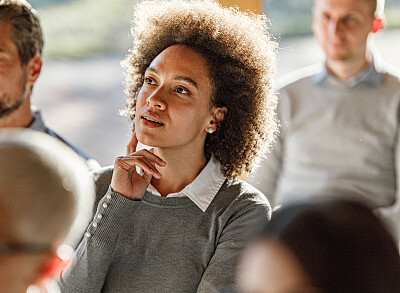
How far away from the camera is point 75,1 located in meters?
3.71

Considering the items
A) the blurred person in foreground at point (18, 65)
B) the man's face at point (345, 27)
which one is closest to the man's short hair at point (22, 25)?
the blurred person in foreground at point (18, 65)

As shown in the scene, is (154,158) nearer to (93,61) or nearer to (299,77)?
(299,77)

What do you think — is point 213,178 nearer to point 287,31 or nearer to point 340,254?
point 340,254

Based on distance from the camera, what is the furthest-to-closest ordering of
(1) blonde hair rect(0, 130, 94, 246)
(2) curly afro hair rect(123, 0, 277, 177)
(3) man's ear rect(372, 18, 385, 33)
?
(3) man's ear rect(372, 18, 385, 33)
(2) curly afro hair rect(123, 0, 277, 177)
(1) blonde hair rect(0, 130, 94, 246)

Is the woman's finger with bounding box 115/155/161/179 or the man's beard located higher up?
the woman's finger with bounding box 115/155/161/179

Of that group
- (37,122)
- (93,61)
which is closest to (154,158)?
(37,122)

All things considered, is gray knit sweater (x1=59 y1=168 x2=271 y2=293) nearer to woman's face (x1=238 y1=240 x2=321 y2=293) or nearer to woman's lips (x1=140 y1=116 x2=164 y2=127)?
woman's lips (x1=140 y1=116 x2=164 y2=127)

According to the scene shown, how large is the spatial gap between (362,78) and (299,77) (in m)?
0.32

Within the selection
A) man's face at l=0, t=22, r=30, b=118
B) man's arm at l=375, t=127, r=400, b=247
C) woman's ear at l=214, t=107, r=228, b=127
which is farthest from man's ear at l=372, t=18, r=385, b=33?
man's face at l=0, t=22, r=30, b=118

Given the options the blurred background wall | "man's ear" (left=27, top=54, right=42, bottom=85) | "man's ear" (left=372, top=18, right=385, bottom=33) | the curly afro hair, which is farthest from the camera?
the blurred background wall

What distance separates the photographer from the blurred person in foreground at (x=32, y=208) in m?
0.74

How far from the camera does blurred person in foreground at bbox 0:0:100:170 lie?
245 cm

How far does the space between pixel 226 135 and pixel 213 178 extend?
218 mm

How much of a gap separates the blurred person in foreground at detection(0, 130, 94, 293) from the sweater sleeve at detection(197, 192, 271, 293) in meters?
0.96
